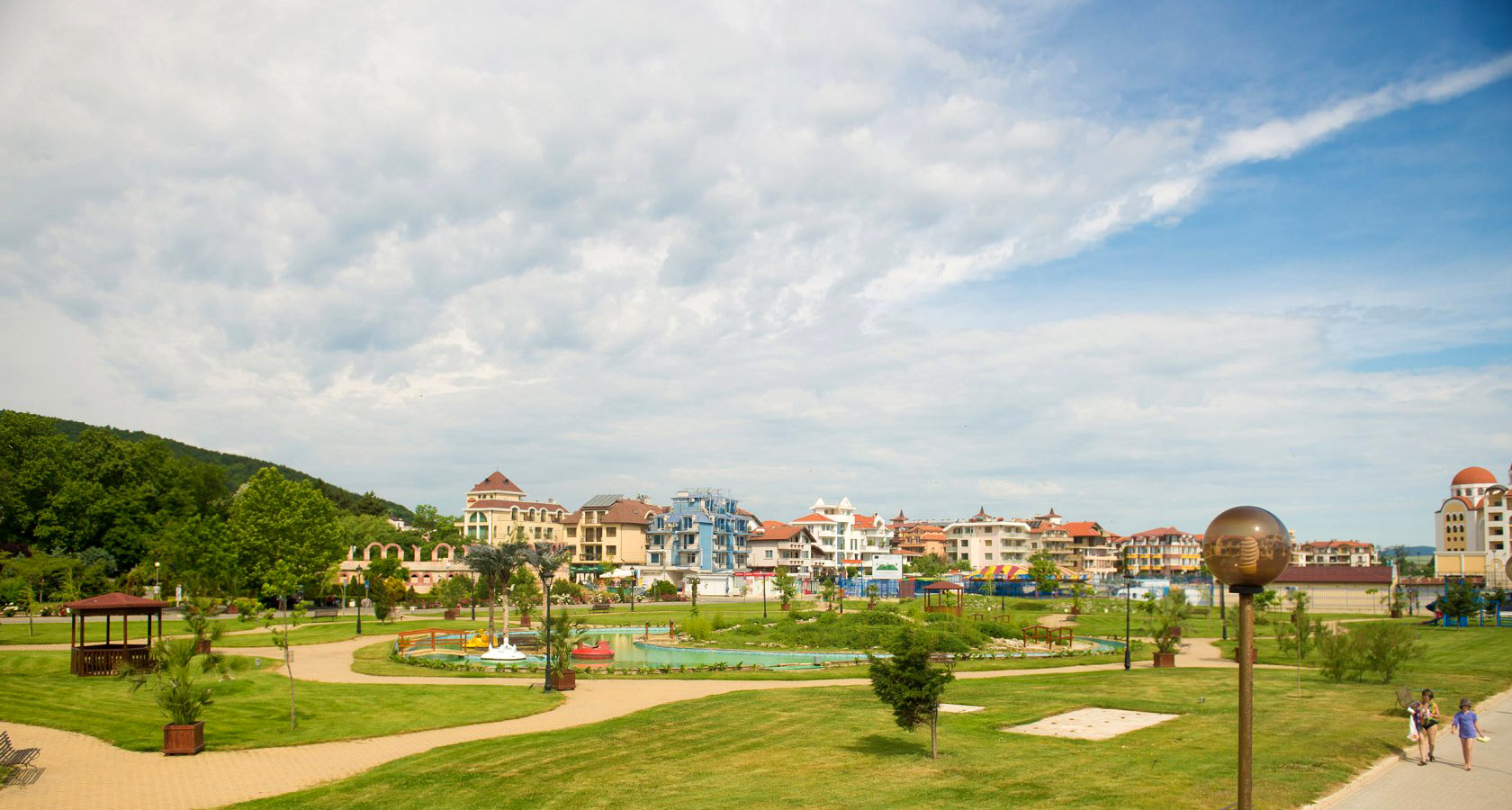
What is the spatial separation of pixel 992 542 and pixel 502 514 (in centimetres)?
7331

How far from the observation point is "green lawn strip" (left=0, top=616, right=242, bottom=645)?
4338cm

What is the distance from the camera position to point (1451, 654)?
4144 centimetres

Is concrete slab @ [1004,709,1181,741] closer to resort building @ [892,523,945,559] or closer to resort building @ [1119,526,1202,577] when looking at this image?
resort building @ [892,523,945,559]

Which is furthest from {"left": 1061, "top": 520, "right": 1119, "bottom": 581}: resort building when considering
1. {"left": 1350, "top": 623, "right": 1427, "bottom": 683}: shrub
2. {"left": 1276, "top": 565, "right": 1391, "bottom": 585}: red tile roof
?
{"left": 1350, "top": 623, "right": 1427, "bottom": 683}: shrub

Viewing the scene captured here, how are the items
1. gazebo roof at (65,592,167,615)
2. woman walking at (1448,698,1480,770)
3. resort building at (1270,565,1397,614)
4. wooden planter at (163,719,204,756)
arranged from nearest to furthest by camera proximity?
woman walking at (1448,698,1480,770)
wooden planter at (163,719,204,756)
gazebo roof at (65,592,167,615)
resort building at (1270,565,1397,614)

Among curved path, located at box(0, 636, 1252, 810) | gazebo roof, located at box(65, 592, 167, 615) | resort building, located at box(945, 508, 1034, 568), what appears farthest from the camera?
resort building, located at box(945, 508, 1034, 568)

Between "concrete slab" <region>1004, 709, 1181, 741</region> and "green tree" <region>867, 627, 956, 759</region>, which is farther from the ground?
"green tree" <region>867, 627, 956, 759</region>

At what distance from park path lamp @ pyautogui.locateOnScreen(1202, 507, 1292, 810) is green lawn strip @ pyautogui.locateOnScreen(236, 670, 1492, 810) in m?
6.59

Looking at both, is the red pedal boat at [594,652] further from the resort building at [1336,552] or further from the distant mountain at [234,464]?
the resort building at [1336,552]

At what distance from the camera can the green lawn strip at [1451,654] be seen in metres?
33.1

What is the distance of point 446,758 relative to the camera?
19078 mm

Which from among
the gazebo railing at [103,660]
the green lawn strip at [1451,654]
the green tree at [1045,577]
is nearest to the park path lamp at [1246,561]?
the green lawn strip at [1451,654]

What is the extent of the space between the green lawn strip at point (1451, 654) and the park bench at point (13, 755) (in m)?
35.3

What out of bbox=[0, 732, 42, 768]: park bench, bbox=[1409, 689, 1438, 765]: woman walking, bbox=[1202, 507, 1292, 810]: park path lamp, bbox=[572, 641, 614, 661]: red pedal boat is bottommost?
bbox=[572, 641, 614, 661]: red pedal boat
